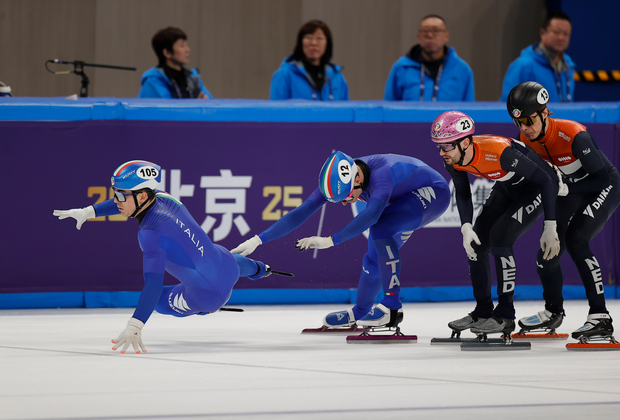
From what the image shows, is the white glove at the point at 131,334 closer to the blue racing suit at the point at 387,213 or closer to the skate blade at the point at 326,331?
the blue racing suit at the point at 387,213

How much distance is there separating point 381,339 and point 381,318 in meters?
0.14

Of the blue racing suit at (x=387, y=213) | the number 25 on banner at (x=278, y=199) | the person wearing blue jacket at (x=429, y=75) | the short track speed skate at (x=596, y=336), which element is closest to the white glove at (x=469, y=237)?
the blue racing suit at (x=387, y=213)

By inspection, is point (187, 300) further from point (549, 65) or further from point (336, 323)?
point (549, 65)

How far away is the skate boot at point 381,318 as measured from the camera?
5711 mm

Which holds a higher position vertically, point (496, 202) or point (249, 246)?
point (496, 202)

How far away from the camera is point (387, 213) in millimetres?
5914

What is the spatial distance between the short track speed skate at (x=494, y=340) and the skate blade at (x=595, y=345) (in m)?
0.28

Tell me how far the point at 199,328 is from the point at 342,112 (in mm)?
2573

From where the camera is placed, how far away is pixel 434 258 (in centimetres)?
802

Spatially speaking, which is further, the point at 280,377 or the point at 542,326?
the point at 542,326

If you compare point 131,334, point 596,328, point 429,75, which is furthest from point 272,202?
point 596,328

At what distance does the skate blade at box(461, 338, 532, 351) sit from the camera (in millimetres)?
5336

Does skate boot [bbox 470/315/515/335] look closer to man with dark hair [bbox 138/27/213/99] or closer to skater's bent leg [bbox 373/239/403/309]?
skater's bent leg [bbox 373/239/403/309]

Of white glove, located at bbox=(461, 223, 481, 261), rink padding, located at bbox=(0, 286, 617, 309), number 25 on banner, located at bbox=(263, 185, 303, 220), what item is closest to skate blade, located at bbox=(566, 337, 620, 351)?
white glove, located at bbox=(461, 223, 481, 261)
